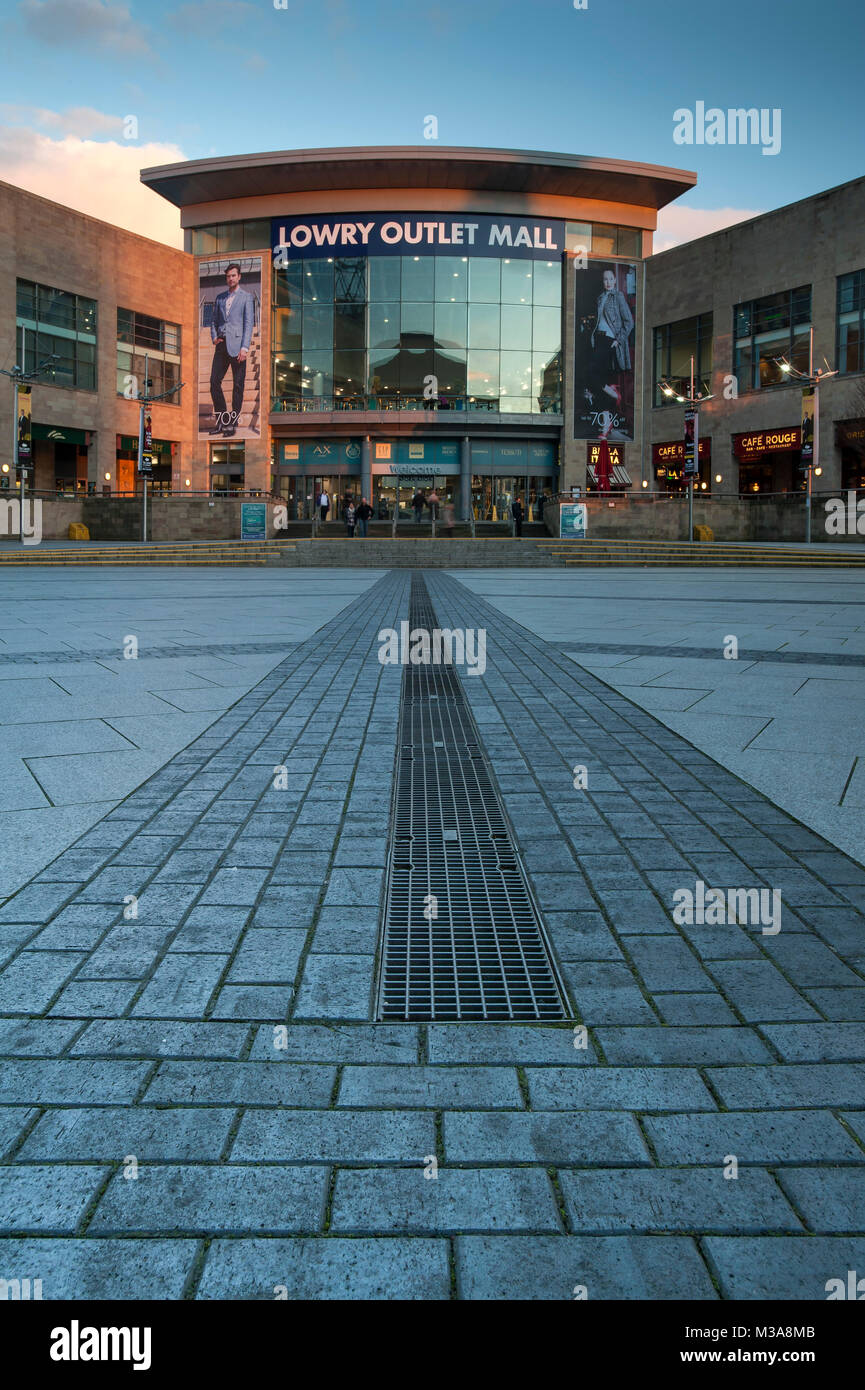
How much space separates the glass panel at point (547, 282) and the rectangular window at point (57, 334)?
949 inches

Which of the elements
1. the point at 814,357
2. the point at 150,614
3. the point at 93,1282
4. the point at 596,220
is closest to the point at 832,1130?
the point at 93,1282

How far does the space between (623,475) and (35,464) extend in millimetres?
31268

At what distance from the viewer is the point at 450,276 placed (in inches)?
2146

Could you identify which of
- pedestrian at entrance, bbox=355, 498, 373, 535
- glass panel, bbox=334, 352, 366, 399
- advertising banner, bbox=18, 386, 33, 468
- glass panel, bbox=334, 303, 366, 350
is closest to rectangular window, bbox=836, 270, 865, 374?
pedestrian at entrance, bbox=355, 498, 373, 535

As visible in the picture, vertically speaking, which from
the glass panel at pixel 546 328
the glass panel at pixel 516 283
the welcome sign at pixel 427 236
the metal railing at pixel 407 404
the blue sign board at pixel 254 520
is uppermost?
the welcome sign at pixel 427 236

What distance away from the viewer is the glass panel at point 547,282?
55000 mm

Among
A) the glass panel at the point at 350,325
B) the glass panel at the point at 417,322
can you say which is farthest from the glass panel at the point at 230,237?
the glass panel at the point at 417,322

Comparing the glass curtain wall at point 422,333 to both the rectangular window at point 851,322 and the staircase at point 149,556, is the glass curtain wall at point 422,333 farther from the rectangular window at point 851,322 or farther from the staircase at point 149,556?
the staircase at point 149,556

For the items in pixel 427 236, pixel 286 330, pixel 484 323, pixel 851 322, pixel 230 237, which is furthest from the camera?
pixel 230 237

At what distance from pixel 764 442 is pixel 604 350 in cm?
1135

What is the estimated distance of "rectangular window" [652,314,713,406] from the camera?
5306 cm

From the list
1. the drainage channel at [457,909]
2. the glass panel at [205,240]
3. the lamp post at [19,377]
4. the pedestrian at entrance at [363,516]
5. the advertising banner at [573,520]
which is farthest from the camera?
the glass panel at [205,240]

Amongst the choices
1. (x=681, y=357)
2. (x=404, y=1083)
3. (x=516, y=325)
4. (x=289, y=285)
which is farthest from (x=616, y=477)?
(x=404, y=1083)

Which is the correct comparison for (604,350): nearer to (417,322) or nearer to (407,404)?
(417,322)
